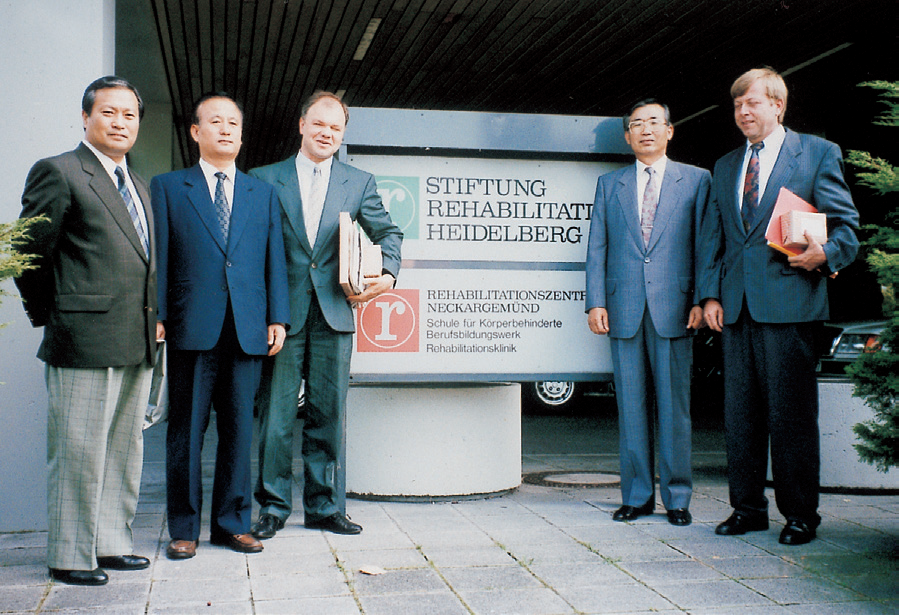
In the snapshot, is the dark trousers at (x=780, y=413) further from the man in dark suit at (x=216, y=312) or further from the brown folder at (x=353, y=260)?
the man in dark suit at (x=216, y=312)

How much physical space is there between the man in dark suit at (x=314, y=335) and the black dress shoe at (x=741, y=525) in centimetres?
180

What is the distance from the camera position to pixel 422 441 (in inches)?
199

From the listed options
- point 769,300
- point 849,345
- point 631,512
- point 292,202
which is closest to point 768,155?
point 769,300

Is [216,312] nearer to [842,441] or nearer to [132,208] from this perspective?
[132,208]

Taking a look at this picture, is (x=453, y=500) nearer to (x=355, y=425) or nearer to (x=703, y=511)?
A: (x=355, y=425)

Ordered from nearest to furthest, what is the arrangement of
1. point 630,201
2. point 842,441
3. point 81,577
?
1. point 81,577
2. point 630,201
3. point 842,441

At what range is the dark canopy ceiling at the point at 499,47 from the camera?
27.1 ft

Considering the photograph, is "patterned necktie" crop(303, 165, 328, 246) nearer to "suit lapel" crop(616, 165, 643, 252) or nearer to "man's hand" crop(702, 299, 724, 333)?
"suit lapel" crop(616, 165, 643, 252)

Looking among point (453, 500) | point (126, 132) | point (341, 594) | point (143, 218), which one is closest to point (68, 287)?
point (143, 218)

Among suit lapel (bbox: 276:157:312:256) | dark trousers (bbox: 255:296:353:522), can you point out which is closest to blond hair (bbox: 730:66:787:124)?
suit lapel (bbox: 276:157:312:256)

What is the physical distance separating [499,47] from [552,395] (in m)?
4.47

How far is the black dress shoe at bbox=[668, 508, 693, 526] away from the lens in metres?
4.46

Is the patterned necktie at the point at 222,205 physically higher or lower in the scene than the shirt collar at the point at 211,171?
lower

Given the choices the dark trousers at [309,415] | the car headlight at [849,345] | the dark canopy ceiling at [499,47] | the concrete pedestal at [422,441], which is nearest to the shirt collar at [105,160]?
the dark trousers at [309,415]
